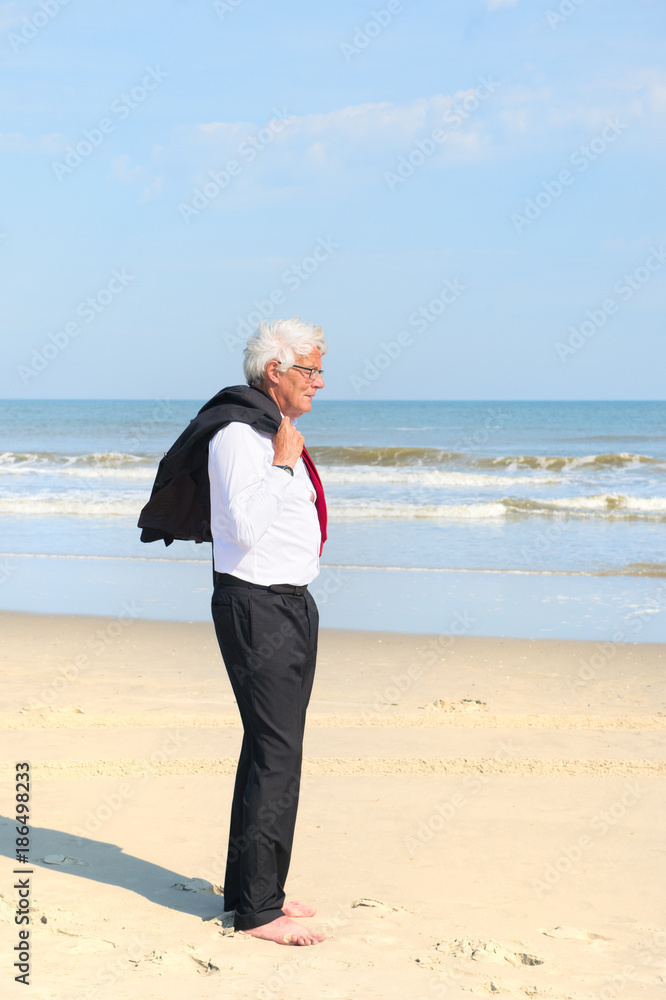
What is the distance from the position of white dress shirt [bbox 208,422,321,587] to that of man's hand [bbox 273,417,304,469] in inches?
1.4

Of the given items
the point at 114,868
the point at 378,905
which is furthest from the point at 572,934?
the point at 114,868

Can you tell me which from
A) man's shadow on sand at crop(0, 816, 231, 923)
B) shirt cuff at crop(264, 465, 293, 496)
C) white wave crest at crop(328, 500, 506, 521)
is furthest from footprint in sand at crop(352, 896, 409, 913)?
white wave crest at crop(328, 500, 506, 521)

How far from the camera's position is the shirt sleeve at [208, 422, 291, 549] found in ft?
8.24

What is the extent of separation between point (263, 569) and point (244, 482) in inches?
11.1

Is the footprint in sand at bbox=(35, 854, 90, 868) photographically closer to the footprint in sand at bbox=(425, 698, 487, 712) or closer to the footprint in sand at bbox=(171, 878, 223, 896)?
the footprint in sand at bbox=(171, 878, 223, 896)

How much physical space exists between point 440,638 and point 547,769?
2929mm

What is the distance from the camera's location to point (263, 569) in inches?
105

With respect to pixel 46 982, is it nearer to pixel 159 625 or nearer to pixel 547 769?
pixel 547 769

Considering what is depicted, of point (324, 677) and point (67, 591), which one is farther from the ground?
point (67, 591)

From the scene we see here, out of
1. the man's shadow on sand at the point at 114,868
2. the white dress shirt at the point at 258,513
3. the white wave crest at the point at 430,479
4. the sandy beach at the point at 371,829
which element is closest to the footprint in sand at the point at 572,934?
the sandy beach at the point at 371,829

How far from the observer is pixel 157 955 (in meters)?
2.55

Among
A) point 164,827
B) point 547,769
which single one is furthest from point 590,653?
point 164,827

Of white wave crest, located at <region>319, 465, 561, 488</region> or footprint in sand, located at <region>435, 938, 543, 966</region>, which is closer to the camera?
footprint in sand, located at <region>435, 938, 543, 966</region>
